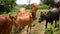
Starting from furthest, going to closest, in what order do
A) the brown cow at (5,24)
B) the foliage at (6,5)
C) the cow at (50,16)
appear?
the foliage at (6,5) < the cow at (50,16) < the brown cow at (5,24)

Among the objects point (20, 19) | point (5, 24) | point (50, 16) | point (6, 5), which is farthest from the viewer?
point (6, 5)

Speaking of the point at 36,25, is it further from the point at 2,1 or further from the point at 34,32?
the point at 2,1

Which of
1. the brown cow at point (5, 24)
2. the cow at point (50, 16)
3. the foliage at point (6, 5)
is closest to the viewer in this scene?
the brown cow at point (5, 24)

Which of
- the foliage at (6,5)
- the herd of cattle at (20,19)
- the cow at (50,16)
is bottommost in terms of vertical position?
the foliage at (6,5)

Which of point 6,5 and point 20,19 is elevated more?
point 20,19

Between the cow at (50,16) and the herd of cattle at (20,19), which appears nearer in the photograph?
the herd of cattle at (20,19)

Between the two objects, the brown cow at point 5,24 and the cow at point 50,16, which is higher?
the brown cow at point 5,24

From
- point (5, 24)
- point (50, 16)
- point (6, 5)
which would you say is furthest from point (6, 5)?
point (5, 24)

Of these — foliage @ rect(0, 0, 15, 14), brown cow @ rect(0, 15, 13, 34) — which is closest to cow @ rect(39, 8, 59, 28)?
brown cow @ rect(0, 15, 13, 34)

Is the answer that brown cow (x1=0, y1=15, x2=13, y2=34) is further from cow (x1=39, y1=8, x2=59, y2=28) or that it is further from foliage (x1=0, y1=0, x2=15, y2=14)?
foliage (x1=0, y1=0, x2=15, y2=14)

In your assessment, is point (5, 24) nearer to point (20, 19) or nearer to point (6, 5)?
point (20, 19)

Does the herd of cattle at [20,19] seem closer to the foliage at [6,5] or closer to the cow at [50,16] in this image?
the cow at [50,16]

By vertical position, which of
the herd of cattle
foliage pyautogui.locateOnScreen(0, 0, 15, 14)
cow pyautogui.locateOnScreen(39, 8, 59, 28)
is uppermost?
the herd of cattle

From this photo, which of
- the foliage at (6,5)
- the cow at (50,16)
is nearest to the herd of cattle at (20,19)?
the cow at (50,16)
